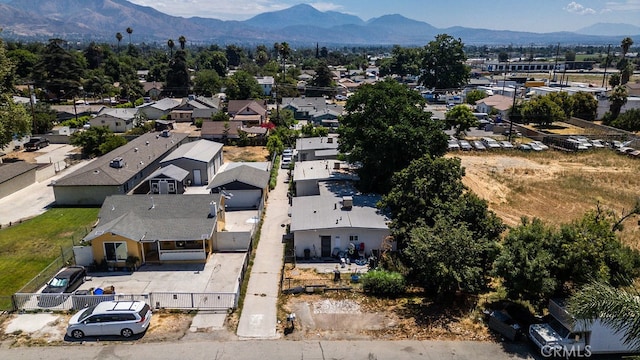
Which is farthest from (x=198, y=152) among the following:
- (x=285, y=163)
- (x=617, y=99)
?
(x=617, y=99)

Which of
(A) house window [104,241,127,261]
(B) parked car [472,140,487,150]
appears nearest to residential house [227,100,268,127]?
(B) parked car [472,140,487,150]

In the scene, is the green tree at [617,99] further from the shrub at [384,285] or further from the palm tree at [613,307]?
the palm tree at [613,307]

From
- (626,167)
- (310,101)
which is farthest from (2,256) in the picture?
(310,101)

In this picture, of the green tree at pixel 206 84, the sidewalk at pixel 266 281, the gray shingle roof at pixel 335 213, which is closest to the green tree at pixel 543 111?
the gray shingle roof at pixel 335 213

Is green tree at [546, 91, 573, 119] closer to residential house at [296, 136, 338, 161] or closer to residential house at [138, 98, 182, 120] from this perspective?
residential house at [296, 136, 338, 161]

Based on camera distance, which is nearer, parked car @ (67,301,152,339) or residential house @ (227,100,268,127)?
parked car @ (67,301,152,339)
